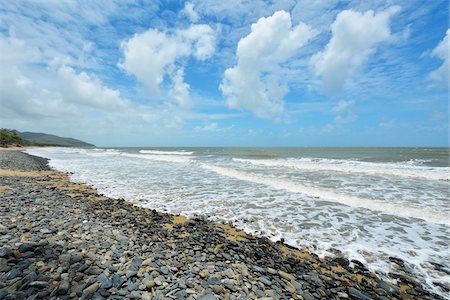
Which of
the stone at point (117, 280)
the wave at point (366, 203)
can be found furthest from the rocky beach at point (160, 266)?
the wave at point (366, 203)

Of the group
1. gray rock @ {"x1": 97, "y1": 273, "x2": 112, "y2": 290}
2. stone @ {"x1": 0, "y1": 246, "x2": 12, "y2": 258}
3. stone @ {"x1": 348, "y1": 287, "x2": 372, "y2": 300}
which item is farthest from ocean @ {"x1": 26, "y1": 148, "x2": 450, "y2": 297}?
stone @ {"x1": 0, "y1": 246, "x2": 12, "y2": 258}

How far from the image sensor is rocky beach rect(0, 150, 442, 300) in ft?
11.1

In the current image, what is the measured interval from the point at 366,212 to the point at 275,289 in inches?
260

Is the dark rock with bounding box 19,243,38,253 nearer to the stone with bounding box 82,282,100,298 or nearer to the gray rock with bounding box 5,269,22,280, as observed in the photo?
the gray rock with bounding box 5,269,22,280

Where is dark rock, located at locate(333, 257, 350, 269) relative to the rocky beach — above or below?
below

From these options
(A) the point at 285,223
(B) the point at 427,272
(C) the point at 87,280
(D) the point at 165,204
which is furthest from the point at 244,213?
(C) the point at 87,280

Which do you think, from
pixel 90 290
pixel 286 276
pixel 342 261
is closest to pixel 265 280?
pixel 286 276

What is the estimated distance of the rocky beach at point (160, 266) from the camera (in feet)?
Result: 11.1

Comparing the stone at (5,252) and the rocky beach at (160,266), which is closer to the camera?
the rocky beach at (160,266)

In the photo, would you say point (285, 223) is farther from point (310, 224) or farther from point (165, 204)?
point (165, 204)

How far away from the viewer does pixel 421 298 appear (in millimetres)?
3943

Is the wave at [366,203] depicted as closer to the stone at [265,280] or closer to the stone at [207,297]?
the stone at [265,280]

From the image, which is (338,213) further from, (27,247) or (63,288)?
→ (27,247)

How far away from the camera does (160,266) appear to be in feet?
13.5
